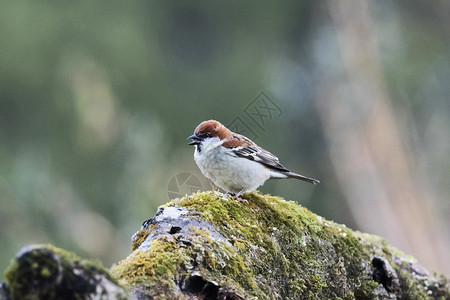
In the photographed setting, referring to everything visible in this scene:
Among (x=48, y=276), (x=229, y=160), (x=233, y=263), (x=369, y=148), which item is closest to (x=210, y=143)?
(x=229, y=160)

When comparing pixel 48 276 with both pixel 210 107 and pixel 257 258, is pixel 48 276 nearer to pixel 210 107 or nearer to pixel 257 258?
pixel 257 258

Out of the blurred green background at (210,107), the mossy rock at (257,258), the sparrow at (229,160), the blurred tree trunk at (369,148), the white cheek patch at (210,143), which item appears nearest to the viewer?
the mossy rock at (257,258)

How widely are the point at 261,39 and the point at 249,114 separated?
833cm

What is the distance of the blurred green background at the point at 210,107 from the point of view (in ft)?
41.0

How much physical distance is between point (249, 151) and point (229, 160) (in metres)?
0.27

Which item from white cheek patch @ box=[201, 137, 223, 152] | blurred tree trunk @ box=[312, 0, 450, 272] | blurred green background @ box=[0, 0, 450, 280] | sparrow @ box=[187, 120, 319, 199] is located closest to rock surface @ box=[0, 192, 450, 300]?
sparrow @ box=[187, 120, 319, 199]

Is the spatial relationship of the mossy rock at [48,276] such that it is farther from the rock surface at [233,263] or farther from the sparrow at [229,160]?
the sparrow at [229,160]

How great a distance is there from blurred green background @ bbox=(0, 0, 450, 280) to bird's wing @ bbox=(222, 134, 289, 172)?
586cm

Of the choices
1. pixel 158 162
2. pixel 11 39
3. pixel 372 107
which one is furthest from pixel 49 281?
pixel 372 107

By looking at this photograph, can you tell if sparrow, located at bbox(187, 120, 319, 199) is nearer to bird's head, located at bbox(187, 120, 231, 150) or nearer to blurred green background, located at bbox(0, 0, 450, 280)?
bird's head, located at bbox(187, 120, 231, 150)

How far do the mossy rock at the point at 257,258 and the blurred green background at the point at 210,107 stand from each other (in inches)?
274

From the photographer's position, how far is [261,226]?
3.33m

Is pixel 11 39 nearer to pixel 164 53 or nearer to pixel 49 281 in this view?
pixel 164 53

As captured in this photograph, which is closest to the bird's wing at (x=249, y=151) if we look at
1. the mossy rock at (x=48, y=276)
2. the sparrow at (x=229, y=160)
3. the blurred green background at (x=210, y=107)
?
the sparrow at (x=229, y=160)
